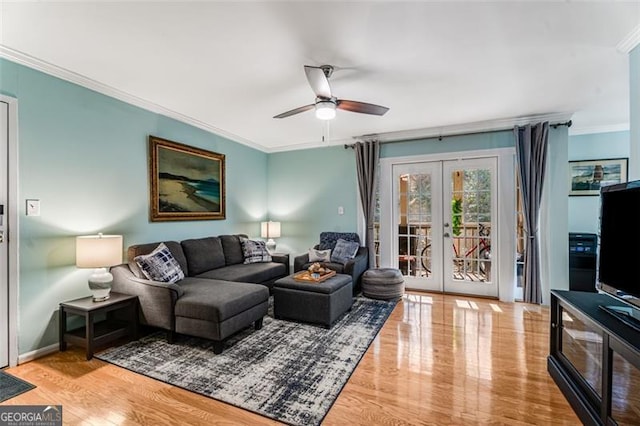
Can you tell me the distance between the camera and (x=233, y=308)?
2629 millimetres

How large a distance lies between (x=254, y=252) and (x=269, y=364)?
7.62 feet

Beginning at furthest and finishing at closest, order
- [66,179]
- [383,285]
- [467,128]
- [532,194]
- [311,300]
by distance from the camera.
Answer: [467,128] → [383,285] → [532,194] → [311,300] → [66,179]

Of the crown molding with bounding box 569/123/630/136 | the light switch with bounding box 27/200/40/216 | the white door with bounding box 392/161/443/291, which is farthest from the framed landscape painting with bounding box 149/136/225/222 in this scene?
the crown molding with bounding box 569/123/630/136

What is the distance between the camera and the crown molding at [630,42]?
2.08 m

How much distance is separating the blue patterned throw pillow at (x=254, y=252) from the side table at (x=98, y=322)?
1.77 meters

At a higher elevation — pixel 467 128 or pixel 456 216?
pixel 467 128

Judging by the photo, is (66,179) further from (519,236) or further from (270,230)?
(519,236)

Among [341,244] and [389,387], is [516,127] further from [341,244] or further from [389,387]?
[389,387]

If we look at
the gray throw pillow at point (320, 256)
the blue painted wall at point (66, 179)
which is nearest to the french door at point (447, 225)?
the gray throw pillow at point (320, 256)

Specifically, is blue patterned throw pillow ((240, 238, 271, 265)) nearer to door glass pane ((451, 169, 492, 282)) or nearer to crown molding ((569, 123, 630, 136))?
door glass pane ((451, 169, 492, 282))

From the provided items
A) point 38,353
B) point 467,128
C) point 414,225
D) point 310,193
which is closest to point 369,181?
point 414,225

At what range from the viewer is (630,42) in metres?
2.16

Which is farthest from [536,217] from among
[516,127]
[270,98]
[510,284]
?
[270,98]

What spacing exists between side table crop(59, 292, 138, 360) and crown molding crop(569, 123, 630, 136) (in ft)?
21.2
